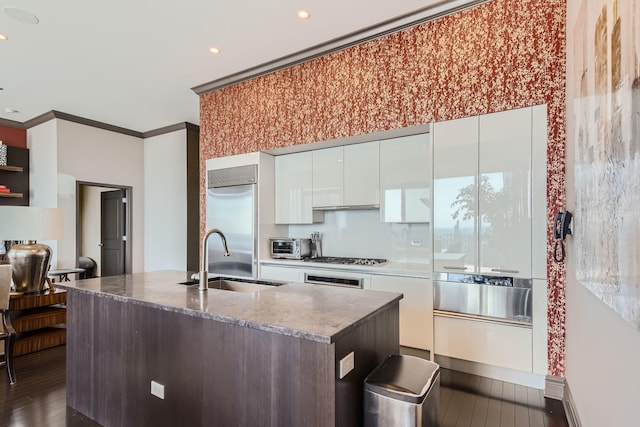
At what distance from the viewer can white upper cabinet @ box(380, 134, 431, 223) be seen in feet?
10.8

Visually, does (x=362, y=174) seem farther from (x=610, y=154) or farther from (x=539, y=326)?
(x=610, y=154)

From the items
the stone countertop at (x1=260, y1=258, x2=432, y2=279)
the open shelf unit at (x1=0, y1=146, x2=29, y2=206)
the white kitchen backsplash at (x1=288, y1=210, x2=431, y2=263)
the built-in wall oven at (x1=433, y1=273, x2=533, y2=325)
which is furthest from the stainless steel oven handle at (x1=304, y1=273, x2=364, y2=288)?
the open shelf unit at (x1=0, y1=146, x2=29, y2=206)

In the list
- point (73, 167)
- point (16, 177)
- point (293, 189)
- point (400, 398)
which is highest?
point (73, 167)

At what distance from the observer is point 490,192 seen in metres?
2.68

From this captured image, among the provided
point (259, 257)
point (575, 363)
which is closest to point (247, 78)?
point (259, 257)

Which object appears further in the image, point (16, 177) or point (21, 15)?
point (16, 177)

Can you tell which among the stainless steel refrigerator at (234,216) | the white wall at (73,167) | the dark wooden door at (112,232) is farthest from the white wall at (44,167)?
the stainless steel refrigerator at (234,216)

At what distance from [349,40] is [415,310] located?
2749mm

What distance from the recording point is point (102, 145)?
234 inches

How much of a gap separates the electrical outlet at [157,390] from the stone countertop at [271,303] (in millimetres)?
465

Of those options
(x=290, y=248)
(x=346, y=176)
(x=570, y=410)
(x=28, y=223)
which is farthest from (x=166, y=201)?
(x=570, y=410)

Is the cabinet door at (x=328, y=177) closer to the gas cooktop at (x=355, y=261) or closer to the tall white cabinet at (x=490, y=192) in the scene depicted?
the gas cooktop at (x=355, y=261)

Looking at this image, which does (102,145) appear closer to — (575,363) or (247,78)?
(247,78)

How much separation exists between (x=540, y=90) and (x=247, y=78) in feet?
10.4
